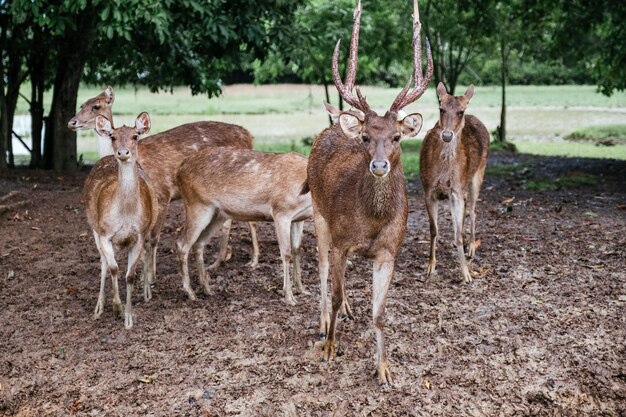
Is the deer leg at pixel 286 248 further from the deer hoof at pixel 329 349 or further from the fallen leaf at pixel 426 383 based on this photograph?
the fallen leaf at pixel 426 383

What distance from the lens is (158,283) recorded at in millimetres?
7535

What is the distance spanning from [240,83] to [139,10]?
3689cm

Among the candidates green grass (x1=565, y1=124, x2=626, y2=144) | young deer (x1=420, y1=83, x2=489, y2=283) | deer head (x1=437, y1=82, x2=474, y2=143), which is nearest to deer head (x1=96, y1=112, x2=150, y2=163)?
young deer (x1=420, y1=83, x2=489, y2=283)

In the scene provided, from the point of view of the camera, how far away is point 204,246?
295 inches

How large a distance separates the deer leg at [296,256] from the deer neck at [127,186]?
1524 millimetres

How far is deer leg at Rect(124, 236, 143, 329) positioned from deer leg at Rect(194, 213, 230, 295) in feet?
2.53

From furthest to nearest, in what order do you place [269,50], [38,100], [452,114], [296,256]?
[38,100], [269,50], [452,114], [296,256]

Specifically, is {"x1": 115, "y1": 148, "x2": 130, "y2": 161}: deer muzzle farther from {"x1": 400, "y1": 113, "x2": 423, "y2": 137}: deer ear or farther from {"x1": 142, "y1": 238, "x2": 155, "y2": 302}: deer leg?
{"x1": 400, "y1": 113, "x2": 423, "y2": 137}: deer ear

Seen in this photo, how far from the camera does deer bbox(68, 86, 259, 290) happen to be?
26.0ft

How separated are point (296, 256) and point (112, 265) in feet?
5.32

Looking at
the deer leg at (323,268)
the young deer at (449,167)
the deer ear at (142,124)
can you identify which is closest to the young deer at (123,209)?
the deer ear at (142,124)

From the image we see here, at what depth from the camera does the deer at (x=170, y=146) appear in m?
7.91

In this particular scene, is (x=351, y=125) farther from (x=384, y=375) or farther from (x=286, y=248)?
(x=286, y=248)

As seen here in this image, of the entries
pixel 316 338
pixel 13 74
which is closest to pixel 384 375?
Answer: pixel 316 338
